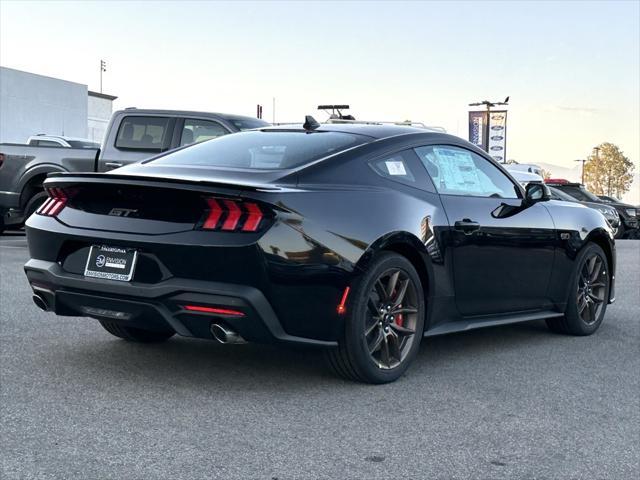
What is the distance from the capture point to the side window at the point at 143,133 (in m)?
12.0

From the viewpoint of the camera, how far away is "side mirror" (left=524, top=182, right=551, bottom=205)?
21.4 ft

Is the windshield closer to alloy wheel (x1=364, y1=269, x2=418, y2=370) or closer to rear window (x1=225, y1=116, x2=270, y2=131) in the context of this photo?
rear window (x1=225, y1=116, x2=270, y2=131)

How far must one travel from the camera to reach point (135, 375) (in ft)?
16.8

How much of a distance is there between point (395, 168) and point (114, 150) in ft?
25.1

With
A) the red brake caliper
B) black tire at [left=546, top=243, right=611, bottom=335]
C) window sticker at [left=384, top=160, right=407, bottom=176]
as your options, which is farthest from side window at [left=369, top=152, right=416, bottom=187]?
black tire at [left=546, top=243, right=611, bottom=335]

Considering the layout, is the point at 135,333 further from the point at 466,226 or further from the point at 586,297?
the point at 586,297

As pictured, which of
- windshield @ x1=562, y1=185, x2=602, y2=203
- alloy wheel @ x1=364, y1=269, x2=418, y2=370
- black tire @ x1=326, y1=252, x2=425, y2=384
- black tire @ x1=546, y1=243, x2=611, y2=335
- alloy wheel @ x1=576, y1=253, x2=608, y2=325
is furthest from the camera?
windshield @ x1=562, y1=185, x2=602, y2=203

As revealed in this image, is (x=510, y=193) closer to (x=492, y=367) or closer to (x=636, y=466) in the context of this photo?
(x=492, y=367)

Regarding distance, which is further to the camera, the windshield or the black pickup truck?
the windshield

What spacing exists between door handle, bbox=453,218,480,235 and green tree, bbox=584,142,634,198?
370ft

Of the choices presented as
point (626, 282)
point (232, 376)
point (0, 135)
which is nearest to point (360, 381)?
point (232, 376)

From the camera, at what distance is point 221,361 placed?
556cm

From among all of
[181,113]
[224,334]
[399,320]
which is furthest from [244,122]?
[224,334]

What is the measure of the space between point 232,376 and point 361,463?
1624 mm
